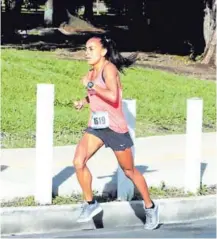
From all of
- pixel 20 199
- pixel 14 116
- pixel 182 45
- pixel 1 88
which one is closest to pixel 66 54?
pixel 182 45

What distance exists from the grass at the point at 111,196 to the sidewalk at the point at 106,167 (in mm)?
173

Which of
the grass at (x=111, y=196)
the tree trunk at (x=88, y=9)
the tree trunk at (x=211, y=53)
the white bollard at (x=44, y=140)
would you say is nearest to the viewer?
the white bollard at (x=44, y=140)

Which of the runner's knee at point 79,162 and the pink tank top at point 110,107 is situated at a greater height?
the pink tank top at point 110,107

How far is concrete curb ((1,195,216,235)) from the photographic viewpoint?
7.31 m

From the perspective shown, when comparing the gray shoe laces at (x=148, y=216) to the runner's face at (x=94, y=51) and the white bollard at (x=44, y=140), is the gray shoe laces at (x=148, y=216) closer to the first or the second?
the white bollard at (x=44, y=140)

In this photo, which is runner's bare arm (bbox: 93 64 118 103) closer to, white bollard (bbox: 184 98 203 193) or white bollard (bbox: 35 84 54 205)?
white bollard (bbox: 35 84 54 205)

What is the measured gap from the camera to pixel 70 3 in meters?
53.9

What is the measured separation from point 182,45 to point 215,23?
855cm

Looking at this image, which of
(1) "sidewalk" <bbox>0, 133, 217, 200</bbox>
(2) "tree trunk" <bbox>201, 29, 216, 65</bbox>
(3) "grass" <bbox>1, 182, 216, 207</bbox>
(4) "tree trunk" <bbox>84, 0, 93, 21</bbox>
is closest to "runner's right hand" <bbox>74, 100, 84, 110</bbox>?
(3) "grass" <bbox>1, 182, 216, 207</bbox>

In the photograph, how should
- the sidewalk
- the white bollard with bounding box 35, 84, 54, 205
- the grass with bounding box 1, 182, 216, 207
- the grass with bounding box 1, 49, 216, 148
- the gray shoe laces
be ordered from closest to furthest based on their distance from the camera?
the gray shoe laces < the white bollard with bounding box 35, 84, 54, 205 < the grass with bounding box 1, 182, 216, 207 < the sidewalk < the grass with bounding box 1, 49, 216, 148

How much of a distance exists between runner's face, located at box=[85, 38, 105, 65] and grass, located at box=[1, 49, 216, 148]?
4.18 m

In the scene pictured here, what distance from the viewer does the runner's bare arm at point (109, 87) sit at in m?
7.13

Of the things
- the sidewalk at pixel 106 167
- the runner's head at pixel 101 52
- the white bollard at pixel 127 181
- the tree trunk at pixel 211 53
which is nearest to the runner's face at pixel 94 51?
the runner's head at pixel 101 52

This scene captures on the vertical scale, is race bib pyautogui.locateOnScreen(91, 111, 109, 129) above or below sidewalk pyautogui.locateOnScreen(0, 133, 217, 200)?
above
